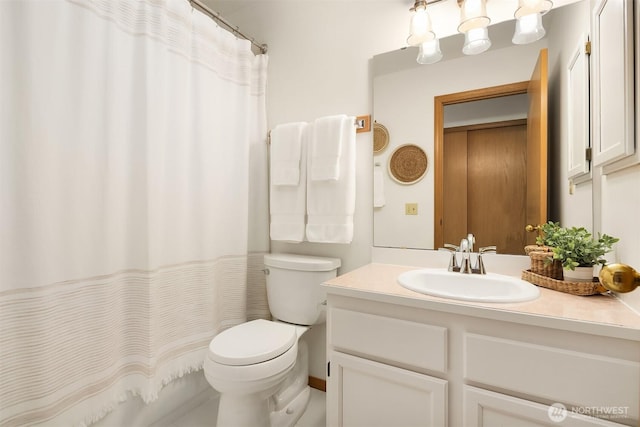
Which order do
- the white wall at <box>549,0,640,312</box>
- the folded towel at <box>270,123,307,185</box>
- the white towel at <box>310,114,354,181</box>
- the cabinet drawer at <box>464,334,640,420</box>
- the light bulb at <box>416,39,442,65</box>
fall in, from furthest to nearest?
the folded towel at <box>270,123,307,185</box>
the white towel at <box>310,114,354,181</box>
the light bulb at <box>416,39,442,65</box>
the white wall at <box>549,0,640,312</box>
the cabinet drawer at <box>464,334,640,420</box>

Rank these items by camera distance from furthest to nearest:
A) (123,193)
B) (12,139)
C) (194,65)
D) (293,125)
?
1. (293,125)
2. (194,65)
3. (123,193)
4. (12,139)

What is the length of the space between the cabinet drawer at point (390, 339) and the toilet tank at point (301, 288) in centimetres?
44

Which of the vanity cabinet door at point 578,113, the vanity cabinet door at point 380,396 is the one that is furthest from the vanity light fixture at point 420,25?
the vanity cabinet door at point 380,396

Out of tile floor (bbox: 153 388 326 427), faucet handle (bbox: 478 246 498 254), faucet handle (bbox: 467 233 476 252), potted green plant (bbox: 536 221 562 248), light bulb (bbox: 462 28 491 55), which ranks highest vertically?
light bulb (bbox: 462 28 491 55)

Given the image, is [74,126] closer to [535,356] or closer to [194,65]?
[194,65]

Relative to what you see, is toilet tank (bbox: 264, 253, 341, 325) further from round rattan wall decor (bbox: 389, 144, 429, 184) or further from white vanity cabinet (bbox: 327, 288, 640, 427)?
round rattan wall decor (bbox: 389, 144, 429, 184)

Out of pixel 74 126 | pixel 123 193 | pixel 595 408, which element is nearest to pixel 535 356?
pixel 595 408

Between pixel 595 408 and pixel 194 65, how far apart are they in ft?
6.40

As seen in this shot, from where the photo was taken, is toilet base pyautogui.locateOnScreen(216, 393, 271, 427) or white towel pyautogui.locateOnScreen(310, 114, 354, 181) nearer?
toilet base pyautogui.locateOnScreen(216, 393, 271, 427)

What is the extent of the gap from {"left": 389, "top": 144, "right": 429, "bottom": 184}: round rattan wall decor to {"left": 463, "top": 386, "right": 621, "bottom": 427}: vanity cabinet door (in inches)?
36.8

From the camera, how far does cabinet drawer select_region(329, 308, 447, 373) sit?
92 cm

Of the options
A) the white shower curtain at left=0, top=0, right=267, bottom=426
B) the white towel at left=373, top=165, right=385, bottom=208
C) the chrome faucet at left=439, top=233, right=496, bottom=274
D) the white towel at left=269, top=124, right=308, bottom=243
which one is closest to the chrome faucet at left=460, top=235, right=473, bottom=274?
the chrome faucet at left=439, top=233, right=496, bottom=274

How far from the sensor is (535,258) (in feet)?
3.63

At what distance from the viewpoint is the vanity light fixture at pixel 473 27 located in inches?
47.1
